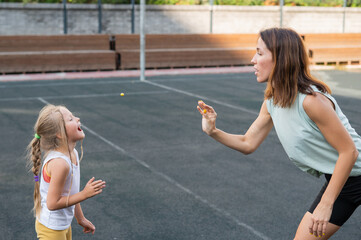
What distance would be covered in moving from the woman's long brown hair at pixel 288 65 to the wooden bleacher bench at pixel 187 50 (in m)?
18.4

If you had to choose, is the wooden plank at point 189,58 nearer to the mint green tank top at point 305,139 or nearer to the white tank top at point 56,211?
the white tank top at point 56,211

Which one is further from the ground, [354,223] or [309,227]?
[309,227]

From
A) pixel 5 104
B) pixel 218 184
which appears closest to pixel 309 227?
pixel 218 184

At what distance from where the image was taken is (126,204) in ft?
20.3

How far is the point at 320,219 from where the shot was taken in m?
3.10

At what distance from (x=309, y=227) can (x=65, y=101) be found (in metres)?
11.4

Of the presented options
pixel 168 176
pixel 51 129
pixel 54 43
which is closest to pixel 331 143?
pixel 51 129

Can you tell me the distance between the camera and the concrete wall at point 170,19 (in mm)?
23953

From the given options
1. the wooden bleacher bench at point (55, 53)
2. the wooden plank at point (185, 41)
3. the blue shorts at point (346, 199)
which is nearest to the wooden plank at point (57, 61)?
the wooden bleacher bench at point (55, 53)

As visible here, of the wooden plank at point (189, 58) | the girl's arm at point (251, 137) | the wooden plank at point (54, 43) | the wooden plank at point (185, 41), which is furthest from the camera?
the wooden plank at point (185, 41)

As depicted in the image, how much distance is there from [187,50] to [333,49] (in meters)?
7.35

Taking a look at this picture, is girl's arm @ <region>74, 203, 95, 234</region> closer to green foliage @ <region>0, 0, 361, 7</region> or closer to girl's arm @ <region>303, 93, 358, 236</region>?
girl's arm @ <region>303, 93, 358, 236</region>

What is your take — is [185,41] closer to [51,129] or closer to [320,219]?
[51,129]

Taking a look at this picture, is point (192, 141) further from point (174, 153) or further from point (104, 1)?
point (104, 1)
